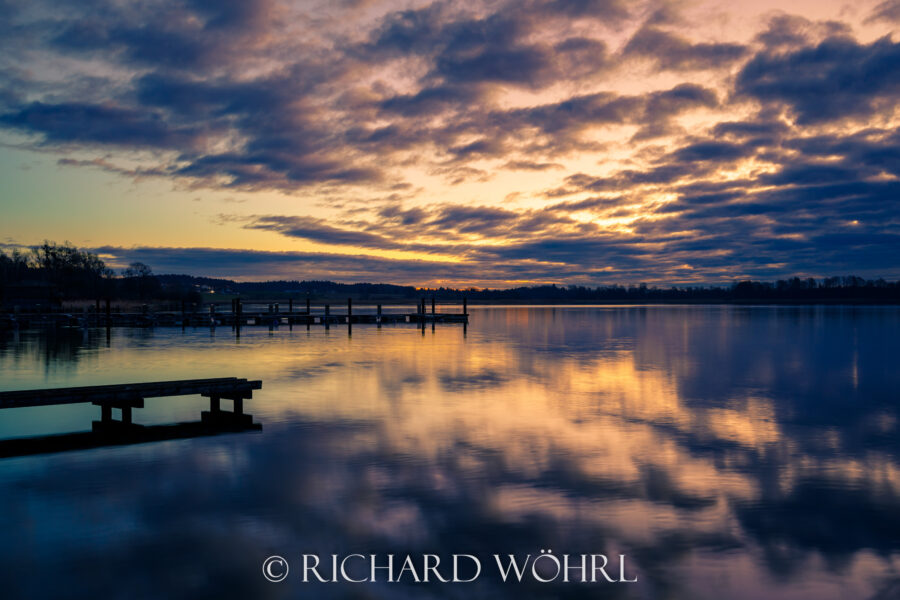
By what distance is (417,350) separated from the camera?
160 feet

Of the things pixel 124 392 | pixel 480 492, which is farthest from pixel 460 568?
pixel 124 392

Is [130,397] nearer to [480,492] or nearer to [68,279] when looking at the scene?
[480,492]

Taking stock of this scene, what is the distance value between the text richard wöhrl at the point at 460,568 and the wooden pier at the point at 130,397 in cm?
1050

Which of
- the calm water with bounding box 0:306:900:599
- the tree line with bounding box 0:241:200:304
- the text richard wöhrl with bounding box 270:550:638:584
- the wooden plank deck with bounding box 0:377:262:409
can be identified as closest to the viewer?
the text richard wöhrl with bounding box 270:550:638:584

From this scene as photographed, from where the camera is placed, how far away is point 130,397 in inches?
720

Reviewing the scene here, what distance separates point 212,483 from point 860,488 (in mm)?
13150

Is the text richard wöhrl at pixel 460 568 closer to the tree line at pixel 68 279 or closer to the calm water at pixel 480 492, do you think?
the calm water at pixel 480 492

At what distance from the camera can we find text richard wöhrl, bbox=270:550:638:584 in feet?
29.1

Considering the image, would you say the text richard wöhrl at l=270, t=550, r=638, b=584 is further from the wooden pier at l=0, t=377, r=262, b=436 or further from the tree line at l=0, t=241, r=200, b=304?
the tree line at l=0, t=241, r=200, b=304

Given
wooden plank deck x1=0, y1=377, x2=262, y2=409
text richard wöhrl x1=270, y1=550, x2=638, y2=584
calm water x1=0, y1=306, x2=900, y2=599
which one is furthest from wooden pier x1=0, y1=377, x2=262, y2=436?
text richard wöhrl x1=270, y1=550, x2=638, y2=584

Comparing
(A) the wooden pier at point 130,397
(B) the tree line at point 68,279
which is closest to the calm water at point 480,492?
(A) the wooden pier at point 130,397

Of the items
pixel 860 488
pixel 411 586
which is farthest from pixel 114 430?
pixel 860 488

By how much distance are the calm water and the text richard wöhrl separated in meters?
0.15

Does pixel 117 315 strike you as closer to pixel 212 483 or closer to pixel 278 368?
pixel 278 368
